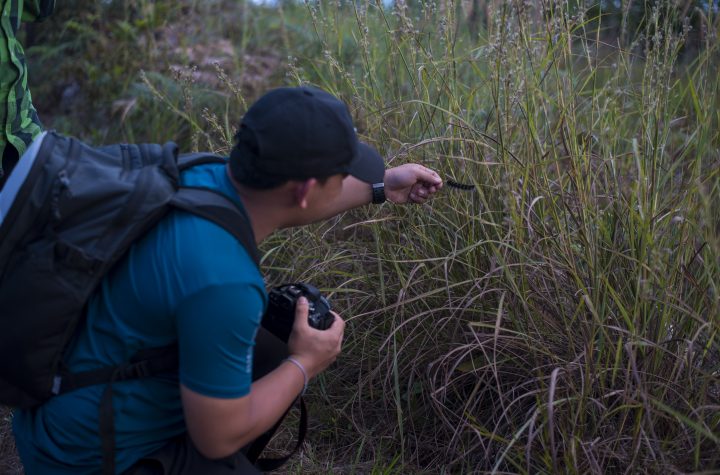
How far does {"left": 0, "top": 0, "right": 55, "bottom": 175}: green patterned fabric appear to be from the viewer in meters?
2.45

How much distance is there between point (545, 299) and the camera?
2.44m

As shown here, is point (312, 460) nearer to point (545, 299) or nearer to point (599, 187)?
point (545, 299)

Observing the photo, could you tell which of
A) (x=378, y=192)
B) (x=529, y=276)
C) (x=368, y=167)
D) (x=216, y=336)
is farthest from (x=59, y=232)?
(x=529, y=276)

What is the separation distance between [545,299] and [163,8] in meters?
3.86

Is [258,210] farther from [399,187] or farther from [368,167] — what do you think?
[399,187]

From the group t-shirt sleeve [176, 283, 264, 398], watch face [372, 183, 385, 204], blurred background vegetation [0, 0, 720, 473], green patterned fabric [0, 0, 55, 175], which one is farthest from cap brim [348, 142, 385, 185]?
green patterned fabric [0, 0, 55, 175]

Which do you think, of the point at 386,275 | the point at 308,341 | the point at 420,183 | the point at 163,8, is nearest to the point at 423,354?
the point at 386,275

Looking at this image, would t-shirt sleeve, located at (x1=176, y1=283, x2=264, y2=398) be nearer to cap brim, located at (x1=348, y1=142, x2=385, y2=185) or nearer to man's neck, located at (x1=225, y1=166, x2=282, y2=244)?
man's neck, located at (x1=225, y1=166, x2=282, y2=244)

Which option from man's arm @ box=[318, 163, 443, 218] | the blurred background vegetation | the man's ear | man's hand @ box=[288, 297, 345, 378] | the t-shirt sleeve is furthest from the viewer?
man's arm @ box=[318, 163, 443, 218]

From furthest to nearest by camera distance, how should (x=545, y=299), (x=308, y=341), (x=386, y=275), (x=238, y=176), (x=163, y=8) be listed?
A: (x=163, y=8), (x=386, y=275), (x=545, y=299), (x=308, y=341), (x=238, y=176)

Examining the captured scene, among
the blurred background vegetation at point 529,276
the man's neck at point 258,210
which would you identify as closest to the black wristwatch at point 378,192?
the blurred background vegetation at point 529,276

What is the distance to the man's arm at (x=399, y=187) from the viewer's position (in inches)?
95.0

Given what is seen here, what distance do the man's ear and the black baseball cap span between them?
30mm

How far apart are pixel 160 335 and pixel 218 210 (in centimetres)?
32
